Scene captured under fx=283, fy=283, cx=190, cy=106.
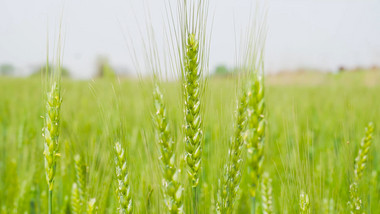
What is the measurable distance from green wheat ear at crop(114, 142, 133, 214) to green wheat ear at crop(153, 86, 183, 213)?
0.14 m

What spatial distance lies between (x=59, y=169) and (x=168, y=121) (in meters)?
1.17

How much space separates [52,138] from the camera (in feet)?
2.90

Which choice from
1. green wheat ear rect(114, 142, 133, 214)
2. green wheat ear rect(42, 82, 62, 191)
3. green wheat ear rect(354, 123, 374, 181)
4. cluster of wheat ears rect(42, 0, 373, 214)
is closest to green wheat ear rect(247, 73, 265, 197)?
cluster of wheat ears rect(42, 0, 373, 214)

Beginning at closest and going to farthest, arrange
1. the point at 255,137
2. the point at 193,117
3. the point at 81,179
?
the point at 255,137 → the point at 193,117 → the point at 81,179

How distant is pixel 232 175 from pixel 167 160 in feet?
0.69

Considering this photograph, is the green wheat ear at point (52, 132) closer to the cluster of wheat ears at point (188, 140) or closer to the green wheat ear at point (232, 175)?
the cluster of wheat ears at point (188, 140)

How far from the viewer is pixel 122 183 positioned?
34.4 inches

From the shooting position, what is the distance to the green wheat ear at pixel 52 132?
87 centimetres

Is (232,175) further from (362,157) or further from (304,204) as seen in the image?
(362,157)

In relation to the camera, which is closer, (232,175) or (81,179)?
(232,175)

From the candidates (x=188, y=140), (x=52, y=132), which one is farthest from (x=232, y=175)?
(x=52, y=132)

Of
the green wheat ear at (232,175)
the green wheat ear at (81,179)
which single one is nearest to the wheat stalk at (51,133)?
the green wheat ear at (81,179)

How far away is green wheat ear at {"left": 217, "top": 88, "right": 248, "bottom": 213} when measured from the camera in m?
0.86

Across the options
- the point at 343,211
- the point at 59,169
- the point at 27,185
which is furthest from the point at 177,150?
the point at 59,169
